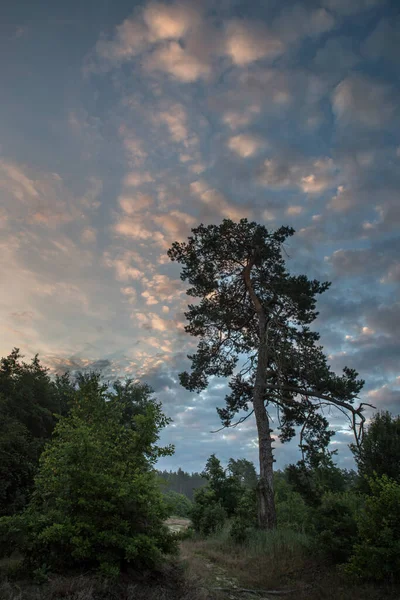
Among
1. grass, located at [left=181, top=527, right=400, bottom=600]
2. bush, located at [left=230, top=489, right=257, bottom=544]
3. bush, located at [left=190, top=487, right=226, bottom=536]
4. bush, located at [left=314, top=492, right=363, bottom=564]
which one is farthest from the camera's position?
bush, located at [left=190, top=487, right=226, bottom=536]

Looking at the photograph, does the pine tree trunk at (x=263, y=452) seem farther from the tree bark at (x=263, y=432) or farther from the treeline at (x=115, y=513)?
the treeline at (x=115, y=513)

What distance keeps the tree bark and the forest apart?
2.2 inches

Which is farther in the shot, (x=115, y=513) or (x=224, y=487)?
(x=224, y=487)

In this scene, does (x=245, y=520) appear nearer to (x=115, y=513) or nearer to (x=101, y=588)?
(x=115, y=513)

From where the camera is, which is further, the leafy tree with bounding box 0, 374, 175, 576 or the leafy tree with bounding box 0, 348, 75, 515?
the leafy tree with bounding box 0, 348, 75, 515

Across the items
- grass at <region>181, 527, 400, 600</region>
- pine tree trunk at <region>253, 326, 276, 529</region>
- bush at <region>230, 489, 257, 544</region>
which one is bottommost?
grass at <region>181, 527, 400, 600</region>

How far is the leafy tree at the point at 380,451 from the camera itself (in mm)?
14547

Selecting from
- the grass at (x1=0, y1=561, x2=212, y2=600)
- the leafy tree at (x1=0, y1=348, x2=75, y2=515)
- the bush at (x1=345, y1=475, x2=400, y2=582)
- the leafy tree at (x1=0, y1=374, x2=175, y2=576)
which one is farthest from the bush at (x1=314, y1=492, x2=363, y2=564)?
the leafy tree at (x1=0, y1=348, x2=75, y2=515)

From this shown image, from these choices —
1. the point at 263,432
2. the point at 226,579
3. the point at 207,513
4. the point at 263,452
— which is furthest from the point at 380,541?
the point at 207,513

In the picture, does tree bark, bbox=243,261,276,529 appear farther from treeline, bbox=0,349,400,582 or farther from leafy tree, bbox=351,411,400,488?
leafy tree, bbox=351,411,400,488

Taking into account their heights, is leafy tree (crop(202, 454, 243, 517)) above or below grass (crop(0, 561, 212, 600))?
above

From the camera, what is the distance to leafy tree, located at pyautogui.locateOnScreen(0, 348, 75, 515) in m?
15.5

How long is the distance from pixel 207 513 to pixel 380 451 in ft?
28.2

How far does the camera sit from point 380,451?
14961 millimetres
